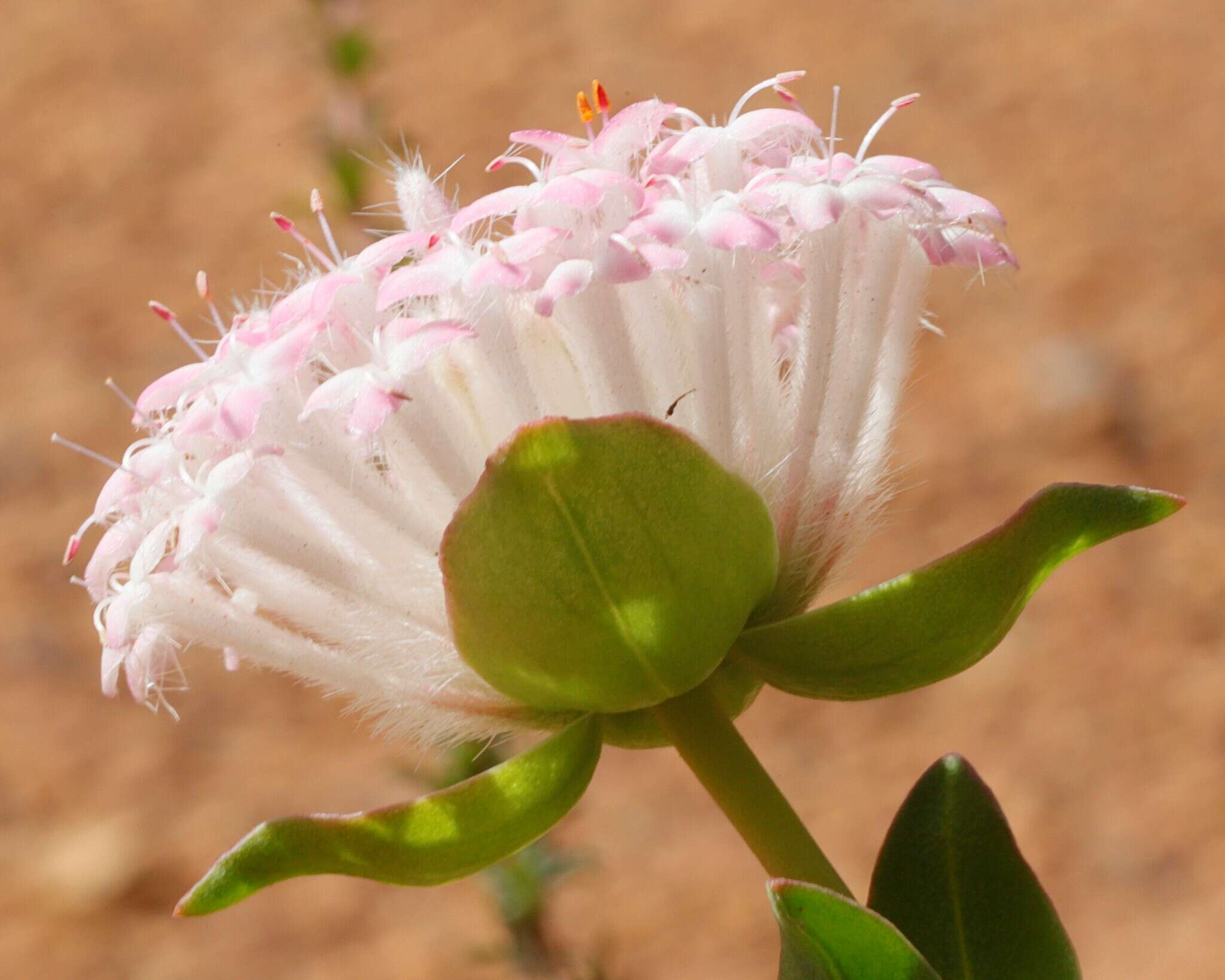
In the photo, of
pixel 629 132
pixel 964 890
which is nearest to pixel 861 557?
pixel 964 890

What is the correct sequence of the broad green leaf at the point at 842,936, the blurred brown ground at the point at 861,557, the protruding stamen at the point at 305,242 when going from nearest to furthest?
the broad green leaf at the point at 842,936, the protruding stamen at the point at 305,242, the blurred brown ground at the point at 861,557

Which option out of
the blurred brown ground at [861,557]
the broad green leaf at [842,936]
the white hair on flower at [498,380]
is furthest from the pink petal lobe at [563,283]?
the blurred brown ground at [861,557]

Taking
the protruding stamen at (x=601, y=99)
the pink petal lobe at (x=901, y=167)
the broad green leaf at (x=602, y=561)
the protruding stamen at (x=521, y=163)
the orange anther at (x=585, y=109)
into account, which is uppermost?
the protruding stamen at (x=521, y=163)

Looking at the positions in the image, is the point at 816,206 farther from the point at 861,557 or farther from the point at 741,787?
the point at 861,557

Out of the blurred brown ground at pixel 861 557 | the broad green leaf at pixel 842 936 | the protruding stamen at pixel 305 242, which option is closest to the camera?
the broad green leaf at pixel 842 936

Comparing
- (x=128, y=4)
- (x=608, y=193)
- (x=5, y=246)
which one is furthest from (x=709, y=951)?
(x=128, y=4)

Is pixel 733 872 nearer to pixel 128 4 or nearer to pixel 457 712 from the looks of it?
pixel 457 712

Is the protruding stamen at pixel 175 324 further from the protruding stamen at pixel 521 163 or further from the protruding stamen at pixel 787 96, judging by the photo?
the protruding stamen at pixel 787 96
